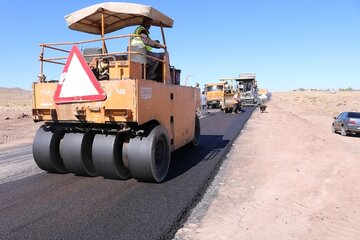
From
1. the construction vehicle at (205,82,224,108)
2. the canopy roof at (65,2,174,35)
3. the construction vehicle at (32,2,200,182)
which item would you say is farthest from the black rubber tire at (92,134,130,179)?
the construction vehicle at (205,82,224,108)

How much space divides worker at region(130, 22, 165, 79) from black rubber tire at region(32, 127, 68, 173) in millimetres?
2174

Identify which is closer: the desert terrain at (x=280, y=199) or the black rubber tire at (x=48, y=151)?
the desert terrain at (x=280, y=199)

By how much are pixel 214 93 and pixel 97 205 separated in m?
29.1

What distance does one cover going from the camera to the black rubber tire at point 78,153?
260 inches

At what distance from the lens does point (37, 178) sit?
6.91 m

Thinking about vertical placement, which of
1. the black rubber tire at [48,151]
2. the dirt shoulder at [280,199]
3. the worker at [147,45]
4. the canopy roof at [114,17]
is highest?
the canopy roof at [114,17]

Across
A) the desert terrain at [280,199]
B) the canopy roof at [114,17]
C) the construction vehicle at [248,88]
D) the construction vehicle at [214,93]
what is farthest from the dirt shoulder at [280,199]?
the construction vehicle at [248,88]

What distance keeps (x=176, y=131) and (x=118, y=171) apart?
2.03m

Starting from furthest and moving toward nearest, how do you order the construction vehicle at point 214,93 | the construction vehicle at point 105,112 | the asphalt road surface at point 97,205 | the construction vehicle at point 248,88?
1. the construction vehicle at point 248,88
2. the construction vehicle at point 214,93
3. the construction vehicle at point 105,112
4. the asphalt road surface at point 97,205

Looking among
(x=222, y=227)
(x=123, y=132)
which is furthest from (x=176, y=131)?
(x=222, y=227)

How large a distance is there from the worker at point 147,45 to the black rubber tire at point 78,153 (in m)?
1.79

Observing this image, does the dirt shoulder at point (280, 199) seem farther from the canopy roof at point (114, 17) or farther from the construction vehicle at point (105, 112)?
the canopy roof at point (114, 17)

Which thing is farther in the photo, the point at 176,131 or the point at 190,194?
the point at 176,131

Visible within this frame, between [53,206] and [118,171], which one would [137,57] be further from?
[53,206]
